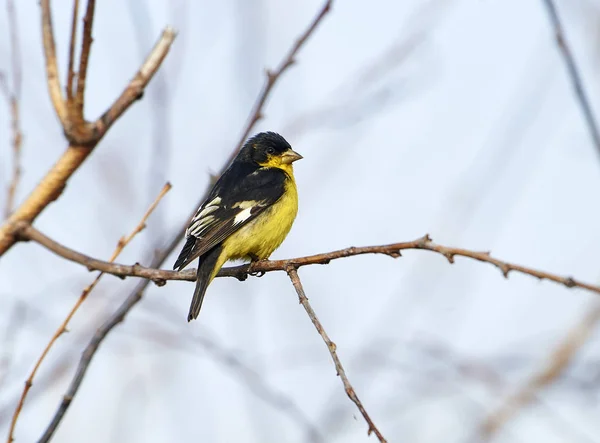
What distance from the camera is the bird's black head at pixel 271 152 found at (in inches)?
245

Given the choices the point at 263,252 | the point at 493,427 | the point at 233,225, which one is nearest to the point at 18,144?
the point at 233,225

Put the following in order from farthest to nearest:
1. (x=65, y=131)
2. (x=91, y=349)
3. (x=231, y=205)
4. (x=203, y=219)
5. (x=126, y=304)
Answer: (x=231, y=205)
(x=203, y=219)
(x=126, y=304)
(x=91, y=349)
(x=65, y=131)

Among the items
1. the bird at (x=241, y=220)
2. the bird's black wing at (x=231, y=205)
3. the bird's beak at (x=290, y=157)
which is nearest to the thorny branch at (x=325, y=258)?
the bird at (x=241, y=220)

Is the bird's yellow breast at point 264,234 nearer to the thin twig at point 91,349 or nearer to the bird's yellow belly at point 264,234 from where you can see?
the bird's yellow belly at point 264,234

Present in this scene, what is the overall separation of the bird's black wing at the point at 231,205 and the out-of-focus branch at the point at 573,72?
2.47 meters

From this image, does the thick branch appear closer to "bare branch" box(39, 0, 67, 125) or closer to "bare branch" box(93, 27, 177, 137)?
"bare branch" box(93, 27, 177, 137)

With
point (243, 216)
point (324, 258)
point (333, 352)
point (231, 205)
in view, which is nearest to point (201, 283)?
point (243, 216)

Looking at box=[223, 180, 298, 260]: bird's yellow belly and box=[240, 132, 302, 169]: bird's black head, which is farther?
box=[240, 132, 302, 169]: bird's black head

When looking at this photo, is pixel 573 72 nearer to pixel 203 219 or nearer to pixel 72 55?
pixel 72 55

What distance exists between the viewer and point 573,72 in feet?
7.63

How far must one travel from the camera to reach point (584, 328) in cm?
429

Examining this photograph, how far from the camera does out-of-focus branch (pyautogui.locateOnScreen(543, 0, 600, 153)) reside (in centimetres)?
225

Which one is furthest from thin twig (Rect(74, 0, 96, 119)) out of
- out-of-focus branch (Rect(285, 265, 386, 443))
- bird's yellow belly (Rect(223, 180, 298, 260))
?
bird's yellow belly (Rect(223, 180, 298, 260))

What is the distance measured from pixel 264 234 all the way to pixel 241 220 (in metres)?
0.20
